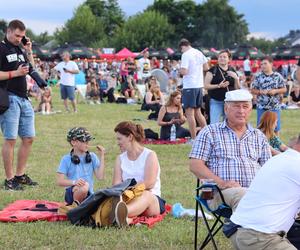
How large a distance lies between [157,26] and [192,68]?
83462 millimetres

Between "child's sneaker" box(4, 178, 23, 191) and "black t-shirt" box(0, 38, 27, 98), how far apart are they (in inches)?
40.1

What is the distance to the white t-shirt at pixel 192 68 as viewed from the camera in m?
11.6

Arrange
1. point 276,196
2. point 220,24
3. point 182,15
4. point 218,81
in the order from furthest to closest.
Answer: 1. point 220,24
2. point 182,15
3. point 218,81
4. point 276,196

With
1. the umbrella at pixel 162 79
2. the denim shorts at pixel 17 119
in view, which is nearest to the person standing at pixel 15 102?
the denim shorts at pixel 17 119

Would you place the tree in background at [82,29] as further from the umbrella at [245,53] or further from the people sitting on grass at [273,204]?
the people sitting on grass at [273,204]

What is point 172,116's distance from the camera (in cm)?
1209

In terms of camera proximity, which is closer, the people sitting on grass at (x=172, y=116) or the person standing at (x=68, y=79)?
the people sitting on grass at (x=172, y=116)

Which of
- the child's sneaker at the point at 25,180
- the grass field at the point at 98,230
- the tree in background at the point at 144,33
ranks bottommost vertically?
the grass field at the point at 98,230

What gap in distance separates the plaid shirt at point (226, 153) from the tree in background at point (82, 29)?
3523 inches

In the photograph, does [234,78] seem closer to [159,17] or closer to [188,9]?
[159,17]

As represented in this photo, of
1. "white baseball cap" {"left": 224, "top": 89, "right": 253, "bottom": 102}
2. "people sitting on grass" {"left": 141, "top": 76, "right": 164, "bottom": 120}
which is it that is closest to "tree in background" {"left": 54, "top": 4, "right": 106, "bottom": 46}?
"people sitting on grass" {"left": 141, "top": 76, "right": 164, "bottom": 120}

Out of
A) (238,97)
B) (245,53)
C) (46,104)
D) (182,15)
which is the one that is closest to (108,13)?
(182,15)

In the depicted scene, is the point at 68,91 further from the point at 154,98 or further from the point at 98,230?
the point at 98,230

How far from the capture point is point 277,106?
10266mm
